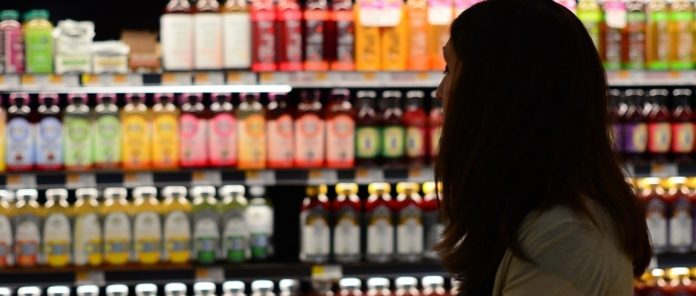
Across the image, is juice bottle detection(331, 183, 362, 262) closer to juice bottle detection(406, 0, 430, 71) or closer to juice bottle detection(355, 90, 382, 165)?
juice bottle detection(355, 90, 382, 165)

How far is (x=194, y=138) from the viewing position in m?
3.61

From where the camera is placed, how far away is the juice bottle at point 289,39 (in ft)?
11.7

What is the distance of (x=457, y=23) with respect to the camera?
3.98 feet

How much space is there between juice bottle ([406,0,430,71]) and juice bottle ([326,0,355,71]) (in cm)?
21

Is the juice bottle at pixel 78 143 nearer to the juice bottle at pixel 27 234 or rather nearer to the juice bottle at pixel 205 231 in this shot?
the juice bottle at pixel 27 234

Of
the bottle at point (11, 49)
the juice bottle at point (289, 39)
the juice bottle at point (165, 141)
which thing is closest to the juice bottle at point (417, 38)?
A: the juice bottle at point (289, 39)

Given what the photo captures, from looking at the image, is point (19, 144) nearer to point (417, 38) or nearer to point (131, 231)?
point (131, 231)

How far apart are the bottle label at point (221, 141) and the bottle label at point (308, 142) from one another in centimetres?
25

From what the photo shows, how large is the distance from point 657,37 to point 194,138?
1.83m

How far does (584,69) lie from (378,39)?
2.48 meters

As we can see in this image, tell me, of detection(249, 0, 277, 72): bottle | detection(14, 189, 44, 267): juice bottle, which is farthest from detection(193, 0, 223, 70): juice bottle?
detection(14, 189, 44, 267): juice bottle

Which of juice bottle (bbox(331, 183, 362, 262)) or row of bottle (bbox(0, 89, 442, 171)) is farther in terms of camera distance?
juice bottle (bbox(331, 183, 362, 262))

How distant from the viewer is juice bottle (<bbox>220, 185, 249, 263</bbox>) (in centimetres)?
365

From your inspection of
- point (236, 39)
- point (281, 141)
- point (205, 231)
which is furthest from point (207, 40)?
point (205, 231)
